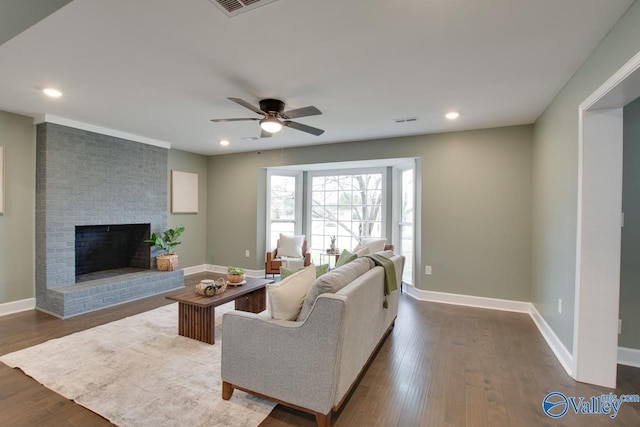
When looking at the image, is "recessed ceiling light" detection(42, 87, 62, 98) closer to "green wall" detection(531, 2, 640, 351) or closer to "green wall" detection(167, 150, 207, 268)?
"green wall" detection(167, 150, 207, 268)

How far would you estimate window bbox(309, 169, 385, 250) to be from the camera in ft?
18.0

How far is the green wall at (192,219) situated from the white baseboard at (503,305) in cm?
420

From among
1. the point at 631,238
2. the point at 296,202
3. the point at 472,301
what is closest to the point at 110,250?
the point at 296,202

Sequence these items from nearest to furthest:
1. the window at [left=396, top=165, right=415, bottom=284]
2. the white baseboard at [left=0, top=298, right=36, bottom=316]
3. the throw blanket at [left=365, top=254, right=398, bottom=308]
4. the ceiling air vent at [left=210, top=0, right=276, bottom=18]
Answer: the ceiling air vent at [left=210, top=0, right=276, bottom=18] < the throw blanket at [left=365, top=254, right=398, bottom=308] < the white baseboard at [left=0, top=298, right=36, bottom=316] < the window at [left=396, top=165, right=415, bottom=284]

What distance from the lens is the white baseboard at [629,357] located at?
2523 millimetres

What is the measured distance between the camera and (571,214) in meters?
2.47

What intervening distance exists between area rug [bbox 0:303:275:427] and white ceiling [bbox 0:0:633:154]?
8.12 ft

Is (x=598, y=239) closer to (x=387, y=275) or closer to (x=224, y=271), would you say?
(x=387, y=275)

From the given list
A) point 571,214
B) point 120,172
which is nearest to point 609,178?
point 571,214

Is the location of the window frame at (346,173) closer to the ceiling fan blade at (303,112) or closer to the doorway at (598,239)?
the ceiling fan blade at (303,112)

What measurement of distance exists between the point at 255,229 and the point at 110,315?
2.70 metres

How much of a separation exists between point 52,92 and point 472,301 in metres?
5.57

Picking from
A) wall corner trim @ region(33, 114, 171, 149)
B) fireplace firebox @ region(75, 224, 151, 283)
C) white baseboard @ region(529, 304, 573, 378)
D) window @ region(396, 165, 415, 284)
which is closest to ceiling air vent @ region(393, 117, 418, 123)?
window @ region(396, 165, 415, 284)

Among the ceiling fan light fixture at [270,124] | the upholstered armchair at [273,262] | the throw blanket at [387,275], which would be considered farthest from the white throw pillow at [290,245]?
the ceiling fan light fixture at [270,124]
